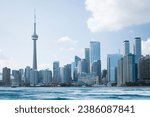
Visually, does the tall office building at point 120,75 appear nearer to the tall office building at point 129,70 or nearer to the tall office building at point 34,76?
the tall office building at point 129,70

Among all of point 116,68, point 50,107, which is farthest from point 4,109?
point 116,68

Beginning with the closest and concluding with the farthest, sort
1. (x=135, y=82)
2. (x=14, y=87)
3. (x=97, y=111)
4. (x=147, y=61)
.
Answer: (x=97, y=111) < (x=147, y=61) < (x=135, y=82) < (x=14, y=87)

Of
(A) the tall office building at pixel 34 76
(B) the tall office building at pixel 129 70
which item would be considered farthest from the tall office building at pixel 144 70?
(A) the tall office building at pixel 34 76

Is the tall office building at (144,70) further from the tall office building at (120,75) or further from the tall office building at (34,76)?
the tall office building at (34,76)

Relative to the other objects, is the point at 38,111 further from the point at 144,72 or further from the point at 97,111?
the point at 144,72

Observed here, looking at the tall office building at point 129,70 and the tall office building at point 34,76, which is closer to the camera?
the tall office building at point 129,70

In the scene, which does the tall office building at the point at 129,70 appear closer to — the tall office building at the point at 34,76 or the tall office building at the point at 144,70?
the tall office building at the point at 144,70

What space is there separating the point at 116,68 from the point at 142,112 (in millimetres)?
6890

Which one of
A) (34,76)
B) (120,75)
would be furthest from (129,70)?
(34,76)

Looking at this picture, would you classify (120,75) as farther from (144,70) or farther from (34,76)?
(34,76)

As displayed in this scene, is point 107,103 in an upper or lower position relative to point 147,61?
lower

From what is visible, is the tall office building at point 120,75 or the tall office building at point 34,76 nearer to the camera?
the tall office building at point 120,75

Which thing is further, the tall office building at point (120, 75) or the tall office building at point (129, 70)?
the tall office building at point (129, 70)

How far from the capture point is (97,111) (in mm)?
7586
